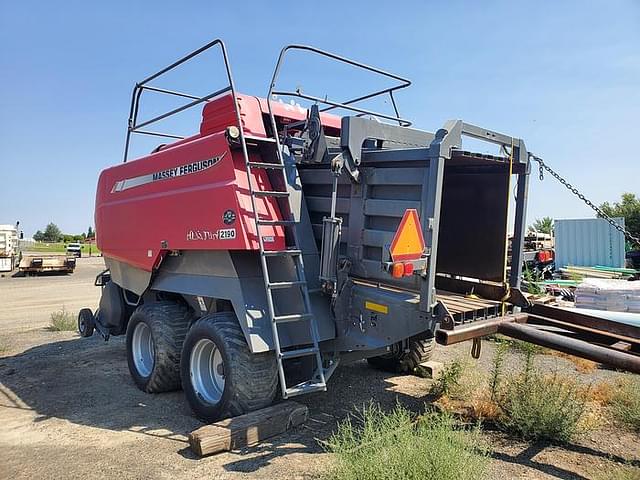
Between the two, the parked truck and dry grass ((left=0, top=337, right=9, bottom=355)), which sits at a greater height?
the parked truck

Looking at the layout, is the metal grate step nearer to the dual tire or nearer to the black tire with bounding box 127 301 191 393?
the dual tire

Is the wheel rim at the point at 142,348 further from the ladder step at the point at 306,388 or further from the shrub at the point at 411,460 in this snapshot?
the shrub at the point at 411,460

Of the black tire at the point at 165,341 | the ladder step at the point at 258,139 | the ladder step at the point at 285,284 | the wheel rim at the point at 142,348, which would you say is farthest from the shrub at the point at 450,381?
the wheel rim at the point at 142,348

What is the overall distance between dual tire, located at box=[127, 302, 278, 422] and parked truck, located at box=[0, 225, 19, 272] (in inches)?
819

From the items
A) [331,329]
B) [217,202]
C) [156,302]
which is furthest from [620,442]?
[156,302]

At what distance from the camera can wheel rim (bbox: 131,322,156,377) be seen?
19.6ft

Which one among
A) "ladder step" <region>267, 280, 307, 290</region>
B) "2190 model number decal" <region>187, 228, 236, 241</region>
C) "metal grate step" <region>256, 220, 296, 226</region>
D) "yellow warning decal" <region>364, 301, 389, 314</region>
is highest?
"metal grate step" <region>256, 220, 296, 226</region>

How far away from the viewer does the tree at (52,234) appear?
78325 millimetres

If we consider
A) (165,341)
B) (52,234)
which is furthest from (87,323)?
(52,234)

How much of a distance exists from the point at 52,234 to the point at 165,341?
84228 mm

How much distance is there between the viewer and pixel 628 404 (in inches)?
183

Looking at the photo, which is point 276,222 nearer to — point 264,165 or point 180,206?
point 264,165

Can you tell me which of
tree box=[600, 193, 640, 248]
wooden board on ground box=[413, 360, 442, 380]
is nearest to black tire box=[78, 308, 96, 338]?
wooden board on ground box=[413, 360, 442, 380]

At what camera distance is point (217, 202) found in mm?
4594
